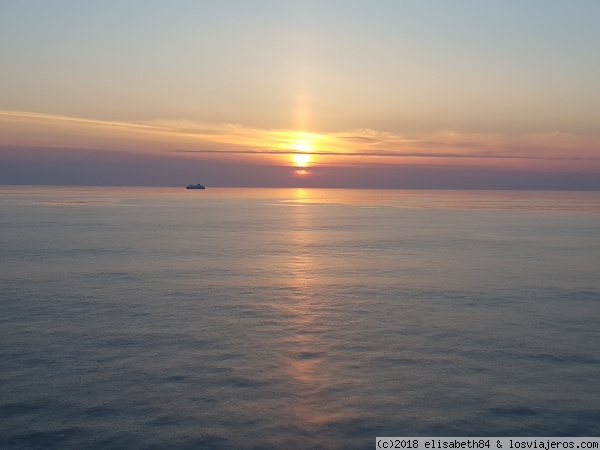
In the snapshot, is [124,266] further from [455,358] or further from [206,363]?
[455,358]

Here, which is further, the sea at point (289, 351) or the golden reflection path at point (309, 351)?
the golden reflection path at point (309, 351)

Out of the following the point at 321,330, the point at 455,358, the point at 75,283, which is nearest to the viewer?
the point at 455,358

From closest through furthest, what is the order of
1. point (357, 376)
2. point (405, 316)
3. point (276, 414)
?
1. point (276, 414)
2. point (357, 376)
3. point (405, 316)

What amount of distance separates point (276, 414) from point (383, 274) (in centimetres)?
2112

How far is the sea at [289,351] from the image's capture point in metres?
13.6

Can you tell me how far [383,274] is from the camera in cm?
3456

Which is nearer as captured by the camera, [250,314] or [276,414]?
[276,414]

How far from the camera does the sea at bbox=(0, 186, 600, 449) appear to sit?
13648mm

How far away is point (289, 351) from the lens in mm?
19172

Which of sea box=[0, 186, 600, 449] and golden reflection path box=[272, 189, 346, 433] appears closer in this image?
sea box=[0, 186, 600, 449]

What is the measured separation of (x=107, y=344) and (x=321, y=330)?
753 centimetres

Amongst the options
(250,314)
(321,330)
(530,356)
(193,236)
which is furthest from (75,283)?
(193,236)

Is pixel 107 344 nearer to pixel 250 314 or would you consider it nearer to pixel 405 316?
pixel 250 314

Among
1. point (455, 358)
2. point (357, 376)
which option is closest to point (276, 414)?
point (357, 376)
